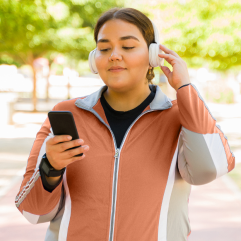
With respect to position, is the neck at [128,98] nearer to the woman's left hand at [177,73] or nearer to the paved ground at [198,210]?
the woman's left hand at [177,73]

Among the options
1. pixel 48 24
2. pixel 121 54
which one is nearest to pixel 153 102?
pixel 121 54

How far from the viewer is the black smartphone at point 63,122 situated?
148cm

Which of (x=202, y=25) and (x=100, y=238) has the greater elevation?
(x=202, y=25)

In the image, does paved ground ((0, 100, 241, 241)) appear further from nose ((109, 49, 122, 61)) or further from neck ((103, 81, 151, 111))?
nose ((109, 49, 122, 61))

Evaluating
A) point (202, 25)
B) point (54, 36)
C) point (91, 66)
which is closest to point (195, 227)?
point (91, 66)

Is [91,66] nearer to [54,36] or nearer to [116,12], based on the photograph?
[116,12]

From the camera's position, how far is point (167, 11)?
45.7ft

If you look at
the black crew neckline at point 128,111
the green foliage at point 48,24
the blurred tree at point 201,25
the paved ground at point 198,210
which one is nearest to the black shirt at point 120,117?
the black crew neckline at point 128,111

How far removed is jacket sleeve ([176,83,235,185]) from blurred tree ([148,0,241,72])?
1253 centimetres

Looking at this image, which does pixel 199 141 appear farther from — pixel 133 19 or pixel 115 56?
pixel 133 19

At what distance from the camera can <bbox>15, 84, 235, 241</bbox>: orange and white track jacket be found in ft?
5.32

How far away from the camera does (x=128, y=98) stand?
1898 millimetres

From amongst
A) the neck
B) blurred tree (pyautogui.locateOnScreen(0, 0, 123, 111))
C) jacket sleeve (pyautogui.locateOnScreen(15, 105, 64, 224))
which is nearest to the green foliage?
blurred tree (pyautogui.locateOnScreen(0, 0, 123, 111))

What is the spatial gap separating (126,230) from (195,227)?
3436mm
